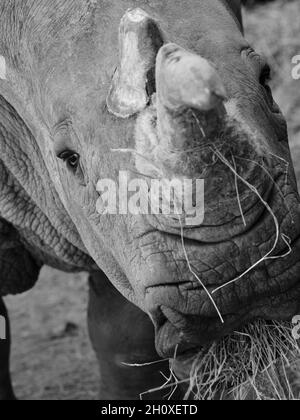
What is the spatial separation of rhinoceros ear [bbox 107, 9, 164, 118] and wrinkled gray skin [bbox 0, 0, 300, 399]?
0.06 metres

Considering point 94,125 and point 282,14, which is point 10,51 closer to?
point 94,125

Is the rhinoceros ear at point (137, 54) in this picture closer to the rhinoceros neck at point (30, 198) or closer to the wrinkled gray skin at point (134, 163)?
the wrinkled gray skin at point (134, 163)

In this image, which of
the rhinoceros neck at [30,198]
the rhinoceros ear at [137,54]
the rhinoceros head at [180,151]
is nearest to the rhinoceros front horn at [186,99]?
the rhinoceros head at [180,151]

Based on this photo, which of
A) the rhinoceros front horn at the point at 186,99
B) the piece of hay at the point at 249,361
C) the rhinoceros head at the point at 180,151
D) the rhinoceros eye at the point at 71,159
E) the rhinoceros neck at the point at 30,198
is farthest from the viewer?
the rhinoceros neck at the point at 30,198

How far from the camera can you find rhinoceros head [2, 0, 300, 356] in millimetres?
2992

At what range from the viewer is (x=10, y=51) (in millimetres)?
3881

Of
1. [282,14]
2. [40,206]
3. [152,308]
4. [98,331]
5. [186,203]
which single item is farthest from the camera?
[282,14]

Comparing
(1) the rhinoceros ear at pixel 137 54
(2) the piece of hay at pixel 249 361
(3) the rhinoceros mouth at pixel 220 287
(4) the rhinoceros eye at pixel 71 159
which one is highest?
(1) the rhinoceros ear at pixel 137 54

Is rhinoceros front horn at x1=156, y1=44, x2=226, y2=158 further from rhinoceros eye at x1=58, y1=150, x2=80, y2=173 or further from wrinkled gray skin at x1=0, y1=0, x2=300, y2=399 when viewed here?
rhinoceros eye at x1=58, y1=150, x2=80, y2=173

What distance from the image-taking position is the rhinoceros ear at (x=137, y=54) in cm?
311

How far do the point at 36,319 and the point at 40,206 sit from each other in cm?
252

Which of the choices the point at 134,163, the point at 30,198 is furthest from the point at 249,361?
the point at 30,198
